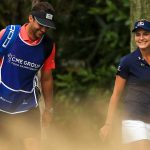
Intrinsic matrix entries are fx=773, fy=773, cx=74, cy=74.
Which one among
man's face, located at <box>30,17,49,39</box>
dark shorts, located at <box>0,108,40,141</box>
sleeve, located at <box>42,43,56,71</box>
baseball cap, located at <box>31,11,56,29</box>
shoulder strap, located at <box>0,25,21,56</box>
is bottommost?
dark shorts, located at <box>0,108,40,141</box>

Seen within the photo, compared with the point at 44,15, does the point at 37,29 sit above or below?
below

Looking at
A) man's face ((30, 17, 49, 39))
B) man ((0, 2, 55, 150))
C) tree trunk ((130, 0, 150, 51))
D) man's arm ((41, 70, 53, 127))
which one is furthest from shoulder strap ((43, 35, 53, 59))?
tree trunk ((130, 0, 150, 51))

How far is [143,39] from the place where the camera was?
24.7 ft

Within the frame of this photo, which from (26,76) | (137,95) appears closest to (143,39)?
(137,95)

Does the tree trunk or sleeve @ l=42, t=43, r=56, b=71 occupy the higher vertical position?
the tree trunk

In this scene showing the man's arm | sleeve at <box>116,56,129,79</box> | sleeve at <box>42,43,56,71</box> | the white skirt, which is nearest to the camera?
the white skirt

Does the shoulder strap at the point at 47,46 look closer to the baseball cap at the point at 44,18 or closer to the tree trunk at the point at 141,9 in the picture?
the baseball cap at the point at 44,18

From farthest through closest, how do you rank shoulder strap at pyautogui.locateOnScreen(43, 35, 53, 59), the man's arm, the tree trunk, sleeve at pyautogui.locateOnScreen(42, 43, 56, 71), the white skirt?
the tree trunk → the man's arm → sleeve at pyautogui.locateOnScreen(42, 43, 56, 71) → shoulder strap at pyautogui.locateOnScreen(43, 35, 53, 59) → the white skirt

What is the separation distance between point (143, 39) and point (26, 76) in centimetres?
126

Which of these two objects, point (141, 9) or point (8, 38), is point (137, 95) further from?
point (141, 9)

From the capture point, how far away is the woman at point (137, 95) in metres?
7.50

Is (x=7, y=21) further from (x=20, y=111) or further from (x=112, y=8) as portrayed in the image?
(x=20, y=111)

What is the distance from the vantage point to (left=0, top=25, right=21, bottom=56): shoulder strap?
25.3 ft

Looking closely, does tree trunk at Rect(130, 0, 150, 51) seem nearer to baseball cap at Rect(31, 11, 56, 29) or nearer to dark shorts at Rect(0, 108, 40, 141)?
baseball cap at Rect(31, 11, 56, 29)
